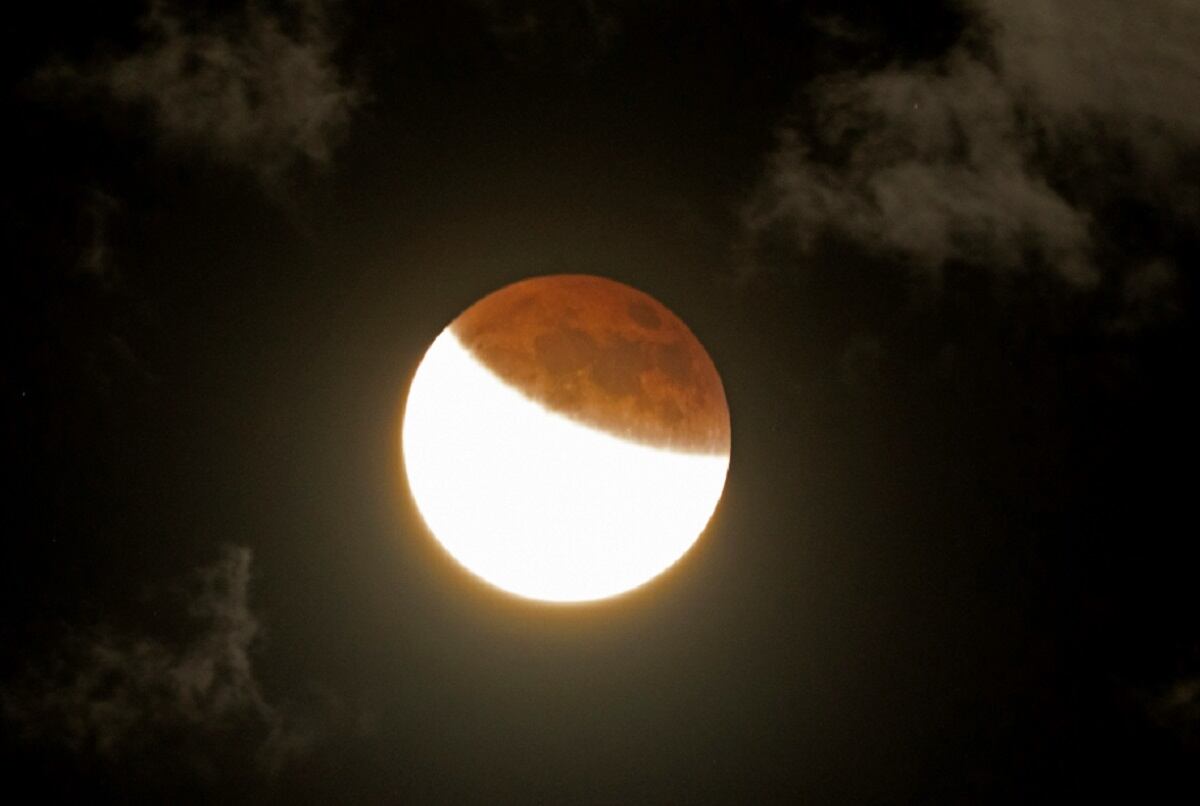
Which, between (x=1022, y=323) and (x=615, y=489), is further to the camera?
(x=1022, y=323)

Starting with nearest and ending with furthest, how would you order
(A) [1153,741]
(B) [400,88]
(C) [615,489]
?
(C) [615,489] < (B) [400,88] < (A) [1153,741]

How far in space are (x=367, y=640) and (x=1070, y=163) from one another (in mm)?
6580

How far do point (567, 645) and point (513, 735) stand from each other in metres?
0.85

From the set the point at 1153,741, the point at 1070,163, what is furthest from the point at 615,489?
the point at 1153,741

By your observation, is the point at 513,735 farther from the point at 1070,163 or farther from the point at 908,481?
the point at 1070,163

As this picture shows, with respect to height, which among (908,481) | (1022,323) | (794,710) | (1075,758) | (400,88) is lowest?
(1075,758)

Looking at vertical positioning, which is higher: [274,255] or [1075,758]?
[274,255]

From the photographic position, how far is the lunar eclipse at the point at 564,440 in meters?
4.77

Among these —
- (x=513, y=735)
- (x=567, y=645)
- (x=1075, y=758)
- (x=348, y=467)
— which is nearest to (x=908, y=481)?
(x=1075, y=758)

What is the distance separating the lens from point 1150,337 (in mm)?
6336

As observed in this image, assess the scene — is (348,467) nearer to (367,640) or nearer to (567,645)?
(367,640)

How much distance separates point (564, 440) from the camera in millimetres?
4770

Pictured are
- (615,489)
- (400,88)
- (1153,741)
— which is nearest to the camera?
(615,489)

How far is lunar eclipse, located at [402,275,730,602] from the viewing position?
477 cm
